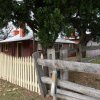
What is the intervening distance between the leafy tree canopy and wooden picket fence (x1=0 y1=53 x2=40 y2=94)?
101cm

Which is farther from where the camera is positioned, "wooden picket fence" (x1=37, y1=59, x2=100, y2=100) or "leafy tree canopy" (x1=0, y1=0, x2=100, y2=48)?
"leafy tree canopy" (x1=0, y1=0, x2=100, y2=48)

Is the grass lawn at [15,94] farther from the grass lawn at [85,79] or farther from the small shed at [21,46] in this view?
the small shed at [21,46]

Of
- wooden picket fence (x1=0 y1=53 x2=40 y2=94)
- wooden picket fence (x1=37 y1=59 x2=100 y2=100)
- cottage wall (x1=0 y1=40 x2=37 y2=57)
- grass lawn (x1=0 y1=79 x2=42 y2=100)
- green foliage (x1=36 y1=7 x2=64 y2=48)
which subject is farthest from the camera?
cottage wall (x1=0 y1=40 x2=37 y2=57)

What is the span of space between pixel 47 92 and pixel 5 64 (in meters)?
4.29

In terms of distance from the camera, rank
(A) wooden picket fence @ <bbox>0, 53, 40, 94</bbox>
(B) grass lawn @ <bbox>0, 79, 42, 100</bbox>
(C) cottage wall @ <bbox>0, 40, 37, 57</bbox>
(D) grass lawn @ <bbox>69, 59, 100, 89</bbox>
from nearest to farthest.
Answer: (B) grass lawn @ <bbox>0, 79, 42, 100</bbox> < (A) wooden picket fence @ <bbox>0, 53, 40, 94</bbox> < (D) grass lawn @ <bbox>69, 59, 100, 89</bbox> < (C) cottage wall @ <bbox>0, 40, 37, 57</bbox>

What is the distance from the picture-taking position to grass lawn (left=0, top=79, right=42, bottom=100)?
877cm

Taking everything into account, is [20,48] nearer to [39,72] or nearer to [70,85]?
[39,72]

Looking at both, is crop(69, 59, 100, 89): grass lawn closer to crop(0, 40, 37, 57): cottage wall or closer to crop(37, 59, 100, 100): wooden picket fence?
crop(37, 59, 100, 100): wooden picket fence

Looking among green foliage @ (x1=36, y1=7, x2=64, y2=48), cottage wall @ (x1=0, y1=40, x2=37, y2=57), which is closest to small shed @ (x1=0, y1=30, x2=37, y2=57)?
cottage wall @ (x1=0, y1=40, x2=37, y2=57)

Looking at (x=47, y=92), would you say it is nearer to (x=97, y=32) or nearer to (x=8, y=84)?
(x=8, y=84)

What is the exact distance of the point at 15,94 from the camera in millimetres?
9227

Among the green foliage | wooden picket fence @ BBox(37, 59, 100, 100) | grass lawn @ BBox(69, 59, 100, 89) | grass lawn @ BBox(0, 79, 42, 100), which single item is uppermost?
the green foliage

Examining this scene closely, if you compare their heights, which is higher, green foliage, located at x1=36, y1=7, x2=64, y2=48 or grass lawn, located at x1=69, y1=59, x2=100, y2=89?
green foliage, located at x1=36, y1=7, x2=64, y2=48

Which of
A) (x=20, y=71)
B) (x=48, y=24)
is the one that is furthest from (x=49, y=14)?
(x=20, y=71)
